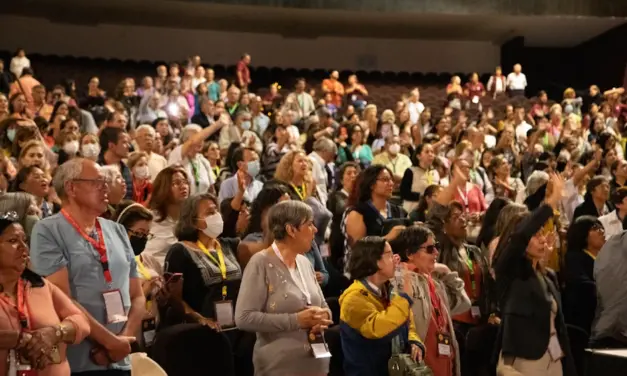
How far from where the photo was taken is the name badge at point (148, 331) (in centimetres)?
408

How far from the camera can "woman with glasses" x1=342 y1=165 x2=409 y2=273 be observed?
5355mm

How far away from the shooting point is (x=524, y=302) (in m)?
4.61

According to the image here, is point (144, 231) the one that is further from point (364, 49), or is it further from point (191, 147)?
point (364, 49)

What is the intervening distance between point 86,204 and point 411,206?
482cm

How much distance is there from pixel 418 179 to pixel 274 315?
4.36 m

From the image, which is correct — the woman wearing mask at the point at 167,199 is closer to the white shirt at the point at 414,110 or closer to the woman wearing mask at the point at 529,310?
the woman wearing mask at the point at 529,310

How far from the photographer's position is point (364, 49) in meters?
21.2

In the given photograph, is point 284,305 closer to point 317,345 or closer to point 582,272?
point 317,345

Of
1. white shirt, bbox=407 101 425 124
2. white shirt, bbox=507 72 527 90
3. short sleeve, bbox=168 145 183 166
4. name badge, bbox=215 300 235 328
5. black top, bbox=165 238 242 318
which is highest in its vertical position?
white shirt, bbox=507 72 527 90

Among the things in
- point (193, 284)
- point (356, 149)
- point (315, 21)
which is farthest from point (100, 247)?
point (315, 21)

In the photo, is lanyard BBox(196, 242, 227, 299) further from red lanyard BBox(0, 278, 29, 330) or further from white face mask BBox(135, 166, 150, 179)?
white face mask BBox(135, 166, 150, 179)

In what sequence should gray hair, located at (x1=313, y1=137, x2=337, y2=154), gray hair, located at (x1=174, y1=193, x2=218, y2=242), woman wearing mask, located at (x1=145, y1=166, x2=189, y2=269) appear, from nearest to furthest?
gray hair, located at (x1=174, y1=193, x2=218, y2=242)
woman wearing mask, located at (x1=145, y1=166, x2=189, y2=269)
gray hair, located at (x1=313, y1=137, x2=337, y2=154)

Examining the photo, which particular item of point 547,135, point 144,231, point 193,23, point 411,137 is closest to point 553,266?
point 144,231

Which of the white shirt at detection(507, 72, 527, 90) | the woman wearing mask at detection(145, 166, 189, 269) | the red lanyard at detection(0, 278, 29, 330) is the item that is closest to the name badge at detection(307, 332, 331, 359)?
the red lanyard at detection(0, 278, 29, 330)
